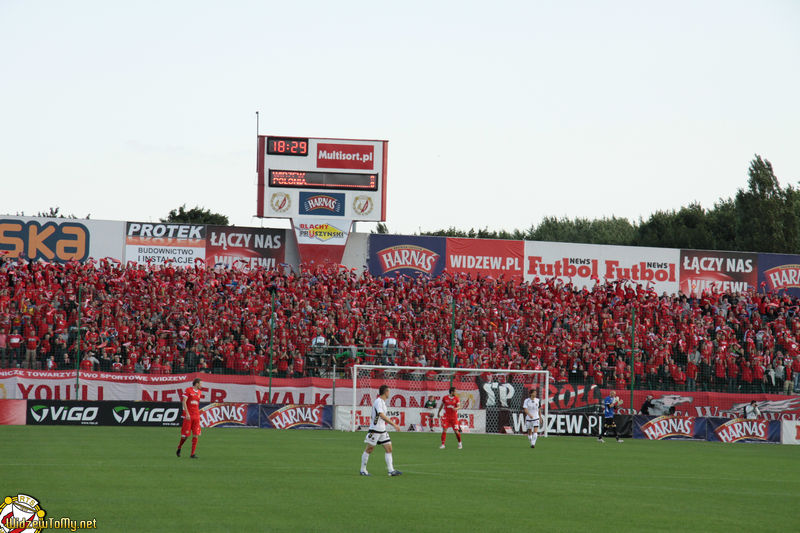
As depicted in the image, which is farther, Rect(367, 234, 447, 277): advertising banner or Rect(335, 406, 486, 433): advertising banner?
Rect(367, 234, 447, 277): advertising banner

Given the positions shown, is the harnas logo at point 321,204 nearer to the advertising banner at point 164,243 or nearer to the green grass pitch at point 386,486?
the advertising banner at point 164,243

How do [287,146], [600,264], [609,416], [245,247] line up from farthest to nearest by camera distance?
[600,264], [245,247], [287,146], [609,416]

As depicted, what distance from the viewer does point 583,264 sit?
2267 inches

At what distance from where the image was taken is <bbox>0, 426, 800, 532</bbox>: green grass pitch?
13.6m

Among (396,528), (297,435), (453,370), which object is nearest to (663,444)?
(453,370)

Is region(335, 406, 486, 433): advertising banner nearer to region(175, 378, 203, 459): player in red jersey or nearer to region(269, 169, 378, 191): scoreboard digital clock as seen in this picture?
region(175, 378, 203, 459): player in red jersey

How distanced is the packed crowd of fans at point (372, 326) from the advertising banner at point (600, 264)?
450 cm

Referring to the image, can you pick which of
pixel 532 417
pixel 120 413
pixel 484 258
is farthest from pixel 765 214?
pixel 120 413

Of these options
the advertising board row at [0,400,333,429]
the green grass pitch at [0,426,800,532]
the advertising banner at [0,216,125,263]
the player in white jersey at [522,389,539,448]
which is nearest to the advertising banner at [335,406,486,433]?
the advertising board row at [0,400,333,429]

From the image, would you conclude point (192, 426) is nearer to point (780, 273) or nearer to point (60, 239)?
point (60, 239)

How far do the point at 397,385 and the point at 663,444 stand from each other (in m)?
11.2

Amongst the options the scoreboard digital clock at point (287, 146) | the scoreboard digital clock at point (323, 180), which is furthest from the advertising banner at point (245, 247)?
the scoreboard digital clock at point (287, 146)

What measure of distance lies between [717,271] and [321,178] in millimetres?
26353

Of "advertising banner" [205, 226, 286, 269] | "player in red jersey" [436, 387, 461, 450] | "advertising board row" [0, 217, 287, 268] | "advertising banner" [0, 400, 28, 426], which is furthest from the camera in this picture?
"advertising banner" [205, 226, 286, 269]
